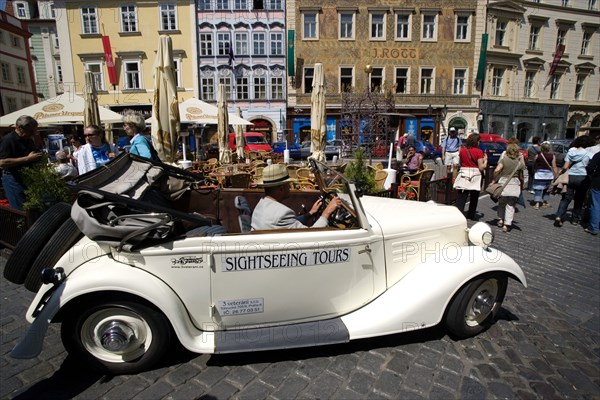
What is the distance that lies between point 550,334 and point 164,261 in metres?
3.46

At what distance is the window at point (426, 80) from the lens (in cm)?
2858

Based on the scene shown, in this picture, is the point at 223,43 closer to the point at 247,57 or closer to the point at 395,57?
the point at 247,57

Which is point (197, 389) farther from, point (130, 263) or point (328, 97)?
point (328, 97)

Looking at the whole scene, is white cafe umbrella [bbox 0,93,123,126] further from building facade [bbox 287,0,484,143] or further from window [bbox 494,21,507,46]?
window [bbox 494,21,507,46]

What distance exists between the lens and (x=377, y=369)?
269cm

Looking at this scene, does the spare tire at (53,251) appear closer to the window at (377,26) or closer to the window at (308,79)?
the window at (308,79)

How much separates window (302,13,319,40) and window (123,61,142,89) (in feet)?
45.0

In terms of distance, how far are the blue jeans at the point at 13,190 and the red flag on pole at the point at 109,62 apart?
83.7 ft

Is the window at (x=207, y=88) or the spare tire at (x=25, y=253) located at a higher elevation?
the window at (x=207, y=88)

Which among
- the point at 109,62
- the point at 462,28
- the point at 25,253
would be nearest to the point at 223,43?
the point at 109,62

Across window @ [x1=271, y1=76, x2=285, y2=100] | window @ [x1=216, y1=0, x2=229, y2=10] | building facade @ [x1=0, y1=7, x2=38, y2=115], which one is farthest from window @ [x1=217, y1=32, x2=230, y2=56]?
building facade @ [x1=0, y1=7, x2=38, y2=115]

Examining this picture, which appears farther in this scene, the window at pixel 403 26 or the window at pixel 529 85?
the window at pixel 529 85

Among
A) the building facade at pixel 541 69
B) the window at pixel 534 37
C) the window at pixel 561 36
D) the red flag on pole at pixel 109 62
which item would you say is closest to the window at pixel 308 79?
the building facade at pixel 541 69

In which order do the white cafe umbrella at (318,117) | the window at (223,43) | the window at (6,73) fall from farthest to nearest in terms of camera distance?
the window at (6,73) < the window at (223,43) < the white cafe umbrella at (318,117)
